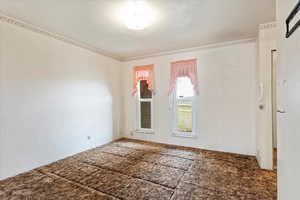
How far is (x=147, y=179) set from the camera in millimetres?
2199

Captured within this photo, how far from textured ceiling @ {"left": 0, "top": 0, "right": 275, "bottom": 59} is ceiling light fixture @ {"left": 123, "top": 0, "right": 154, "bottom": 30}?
0.30 ft

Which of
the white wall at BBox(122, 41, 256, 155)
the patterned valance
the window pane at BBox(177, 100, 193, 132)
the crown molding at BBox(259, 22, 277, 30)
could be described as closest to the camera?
A: the crown molding at BBox(259, 22, 277, 30)

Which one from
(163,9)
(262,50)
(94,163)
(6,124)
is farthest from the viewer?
(94,163)

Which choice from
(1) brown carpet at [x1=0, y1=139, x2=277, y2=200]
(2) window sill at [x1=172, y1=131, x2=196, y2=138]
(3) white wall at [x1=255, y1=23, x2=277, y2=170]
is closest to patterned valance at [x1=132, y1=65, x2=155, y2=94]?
(2) window sill at [x1=172, y1=131, x2=196, y2=138]

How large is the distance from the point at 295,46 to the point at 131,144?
377 centimetres

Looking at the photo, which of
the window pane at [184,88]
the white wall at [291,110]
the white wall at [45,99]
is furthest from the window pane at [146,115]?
the white wall at [291,110]

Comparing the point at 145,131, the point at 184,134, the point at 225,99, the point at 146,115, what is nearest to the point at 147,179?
the point at 184,134

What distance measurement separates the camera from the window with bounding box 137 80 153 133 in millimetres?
4289

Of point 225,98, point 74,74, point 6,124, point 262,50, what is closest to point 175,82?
point 225,98

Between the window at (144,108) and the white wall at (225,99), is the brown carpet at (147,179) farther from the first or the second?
the window at (144,108)

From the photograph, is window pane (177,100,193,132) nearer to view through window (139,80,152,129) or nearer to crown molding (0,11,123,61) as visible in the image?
view through window (139,80,152,129)

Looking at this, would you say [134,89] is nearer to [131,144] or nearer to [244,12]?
[131,144]

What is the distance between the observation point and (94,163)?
2.76 meters

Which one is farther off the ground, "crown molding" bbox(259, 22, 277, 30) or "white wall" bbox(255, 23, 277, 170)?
"crown molding" bbox(259, 22, 277, 30)
